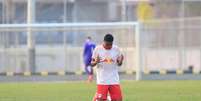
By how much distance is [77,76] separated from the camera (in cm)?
3388

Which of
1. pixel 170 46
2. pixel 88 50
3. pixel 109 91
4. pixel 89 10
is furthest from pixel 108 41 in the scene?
pixel 89 10

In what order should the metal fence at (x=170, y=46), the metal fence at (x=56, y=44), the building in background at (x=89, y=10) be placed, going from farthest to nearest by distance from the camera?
1. the building in background at (x=89, y=10)
2. the metal fence at (x=170, y=46)
3. the metal fence at (x=56, y=44)

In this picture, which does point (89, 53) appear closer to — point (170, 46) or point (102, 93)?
point (170, 46)

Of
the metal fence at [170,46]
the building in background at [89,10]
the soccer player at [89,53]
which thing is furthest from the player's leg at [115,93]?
the building in background at [89,10]

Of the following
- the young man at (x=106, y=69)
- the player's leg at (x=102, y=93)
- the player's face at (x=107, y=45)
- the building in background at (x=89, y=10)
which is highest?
the building in background at (x=89, y=10)

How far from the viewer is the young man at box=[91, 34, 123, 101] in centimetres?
1413

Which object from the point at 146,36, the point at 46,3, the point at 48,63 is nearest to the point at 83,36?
the point at 48,63

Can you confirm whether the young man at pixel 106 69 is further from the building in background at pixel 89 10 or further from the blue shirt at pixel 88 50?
the building in background at pixel 89 10

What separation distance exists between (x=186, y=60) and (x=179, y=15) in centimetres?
565

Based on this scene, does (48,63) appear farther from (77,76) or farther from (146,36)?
(146,36)

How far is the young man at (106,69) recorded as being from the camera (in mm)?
14133

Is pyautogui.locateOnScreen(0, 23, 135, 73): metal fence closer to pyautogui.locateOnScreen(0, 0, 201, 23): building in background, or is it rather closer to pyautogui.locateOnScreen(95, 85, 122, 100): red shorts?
pyautogui.locateOnScreen(0, 0, 201, 23): building in background

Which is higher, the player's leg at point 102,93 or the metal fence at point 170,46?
the metal fence at point 170,46

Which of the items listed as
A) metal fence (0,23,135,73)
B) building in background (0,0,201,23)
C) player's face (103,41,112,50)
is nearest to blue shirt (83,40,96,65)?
metal fence (0,23,135,73)
